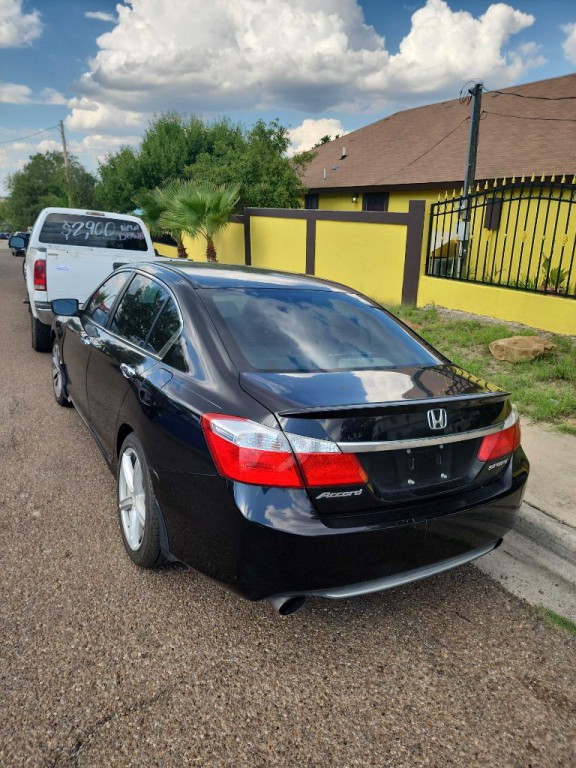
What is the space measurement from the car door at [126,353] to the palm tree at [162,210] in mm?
12427

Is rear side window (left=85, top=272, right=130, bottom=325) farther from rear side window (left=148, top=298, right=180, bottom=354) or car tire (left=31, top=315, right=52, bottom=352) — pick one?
car tire (left=31, top=315, right=52, bottom=352)

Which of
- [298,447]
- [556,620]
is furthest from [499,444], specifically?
[298,447]

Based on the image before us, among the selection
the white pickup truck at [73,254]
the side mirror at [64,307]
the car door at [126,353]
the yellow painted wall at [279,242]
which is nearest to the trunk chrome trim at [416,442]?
the car door at [126,353]

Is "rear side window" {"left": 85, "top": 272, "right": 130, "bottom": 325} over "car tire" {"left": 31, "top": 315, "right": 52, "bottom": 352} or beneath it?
over

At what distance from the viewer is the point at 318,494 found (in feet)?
6.94

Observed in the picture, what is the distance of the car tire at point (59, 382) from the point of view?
5.23 metres

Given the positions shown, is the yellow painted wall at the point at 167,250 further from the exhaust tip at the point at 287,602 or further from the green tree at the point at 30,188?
the green tree at the point at 30,188

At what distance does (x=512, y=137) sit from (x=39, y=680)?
17.4 meters

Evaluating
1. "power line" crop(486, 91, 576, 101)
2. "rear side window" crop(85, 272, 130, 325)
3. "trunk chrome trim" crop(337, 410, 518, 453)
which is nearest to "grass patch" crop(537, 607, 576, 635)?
"trunk chrome trim" crop(337, 410, 518, 453)

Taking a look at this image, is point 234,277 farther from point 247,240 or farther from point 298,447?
point 247,240

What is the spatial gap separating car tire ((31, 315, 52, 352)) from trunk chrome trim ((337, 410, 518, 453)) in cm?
675

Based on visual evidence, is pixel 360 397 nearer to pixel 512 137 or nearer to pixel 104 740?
pixel 104 740

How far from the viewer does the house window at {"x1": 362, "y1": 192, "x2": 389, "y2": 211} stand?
18.4 metres

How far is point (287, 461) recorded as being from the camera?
2100 mm
